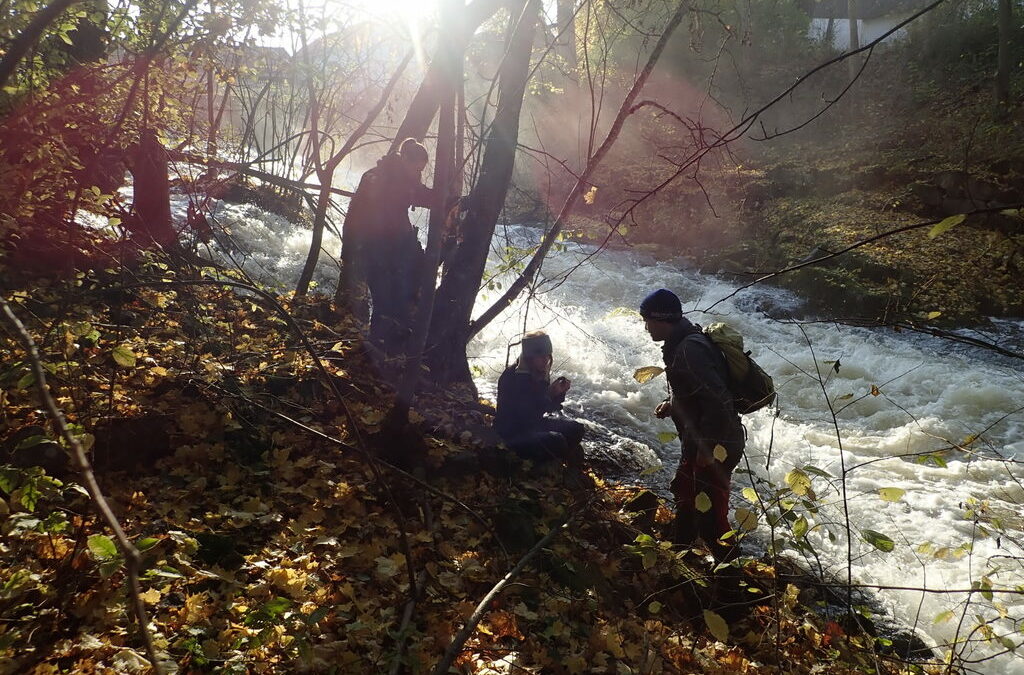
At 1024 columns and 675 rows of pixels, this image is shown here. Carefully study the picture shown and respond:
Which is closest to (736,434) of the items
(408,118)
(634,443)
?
(634,443)

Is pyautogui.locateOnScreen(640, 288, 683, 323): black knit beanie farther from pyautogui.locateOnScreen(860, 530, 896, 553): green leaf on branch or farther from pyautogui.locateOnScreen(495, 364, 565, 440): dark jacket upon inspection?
pyautogui.locateOnScreen(860, 530, 896, 553): green leaf on branch

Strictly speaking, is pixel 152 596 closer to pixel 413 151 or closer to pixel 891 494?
pixel 891 494

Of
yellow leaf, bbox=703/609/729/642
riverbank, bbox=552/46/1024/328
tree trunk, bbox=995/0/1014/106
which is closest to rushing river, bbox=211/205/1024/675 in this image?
yellow leaf, bbox=703/609/729/642

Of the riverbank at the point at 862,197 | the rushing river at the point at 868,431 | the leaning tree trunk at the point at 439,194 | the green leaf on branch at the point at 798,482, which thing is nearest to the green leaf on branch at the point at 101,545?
the leaning tree trunk at the point at 439,194

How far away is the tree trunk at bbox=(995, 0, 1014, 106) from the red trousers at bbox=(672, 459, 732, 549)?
17800mm

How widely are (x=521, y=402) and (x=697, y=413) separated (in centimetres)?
164

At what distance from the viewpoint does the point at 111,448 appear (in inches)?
143

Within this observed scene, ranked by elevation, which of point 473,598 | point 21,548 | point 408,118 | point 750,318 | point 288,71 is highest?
point 288,71

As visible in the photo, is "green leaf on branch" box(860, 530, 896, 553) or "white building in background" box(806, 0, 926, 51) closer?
"green leaf on branch" box(860, 530, 896, 553)

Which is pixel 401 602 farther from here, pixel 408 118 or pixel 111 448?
pixel 408 118

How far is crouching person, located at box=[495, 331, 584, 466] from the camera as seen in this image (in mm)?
5000

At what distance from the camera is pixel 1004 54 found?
51.2ft

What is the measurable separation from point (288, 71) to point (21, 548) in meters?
9.04

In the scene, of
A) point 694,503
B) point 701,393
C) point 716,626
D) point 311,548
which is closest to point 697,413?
point 701,393
